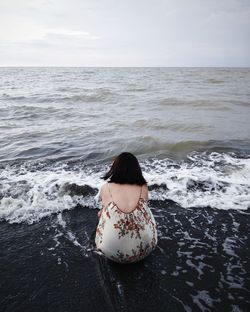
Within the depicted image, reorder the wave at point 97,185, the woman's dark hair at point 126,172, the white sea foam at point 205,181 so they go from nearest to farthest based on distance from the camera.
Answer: the woman's dark hair at point 126,172, the wave at point 97,185, the white sea foam at point 205,181

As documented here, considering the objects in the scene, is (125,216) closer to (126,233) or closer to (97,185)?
(126,233)

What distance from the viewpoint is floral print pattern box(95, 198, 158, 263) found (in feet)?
11.2

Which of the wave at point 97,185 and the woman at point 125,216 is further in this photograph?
the wave at point 97,185

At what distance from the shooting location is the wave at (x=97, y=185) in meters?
5.29

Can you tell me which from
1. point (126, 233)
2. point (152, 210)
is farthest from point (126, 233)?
point (152, 210)

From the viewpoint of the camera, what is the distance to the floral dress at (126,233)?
3426 millimetres

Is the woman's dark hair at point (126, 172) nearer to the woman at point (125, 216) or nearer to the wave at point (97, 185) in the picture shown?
the woman at point (125, 216)

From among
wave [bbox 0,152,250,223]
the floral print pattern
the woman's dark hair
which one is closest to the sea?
wave [bbox 0,152,250,223]

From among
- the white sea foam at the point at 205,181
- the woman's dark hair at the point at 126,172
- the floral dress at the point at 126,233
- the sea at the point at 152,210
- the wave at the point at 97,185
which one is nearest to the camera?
the sea at the point at 152,210

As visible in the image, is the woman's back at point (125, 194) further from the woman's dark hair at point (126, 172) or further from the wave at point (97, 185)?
the wave at point (97, 185)

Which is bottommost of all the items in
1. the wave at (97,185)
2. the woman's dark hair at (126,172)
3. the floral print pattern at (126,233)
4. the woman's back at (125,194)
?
the wave at (97,185)

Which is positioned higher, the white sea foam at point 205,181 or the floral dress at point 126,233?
the floral dress at point 126,233

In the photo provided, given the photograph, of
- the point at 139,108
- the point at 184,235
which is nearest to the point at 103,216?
the point at 184,235

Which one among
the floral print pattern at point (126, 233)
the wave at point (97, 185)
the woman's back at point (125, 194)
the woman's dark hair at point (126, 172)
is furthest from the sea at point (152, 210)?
the woman's dark hair at point (126, 172)
